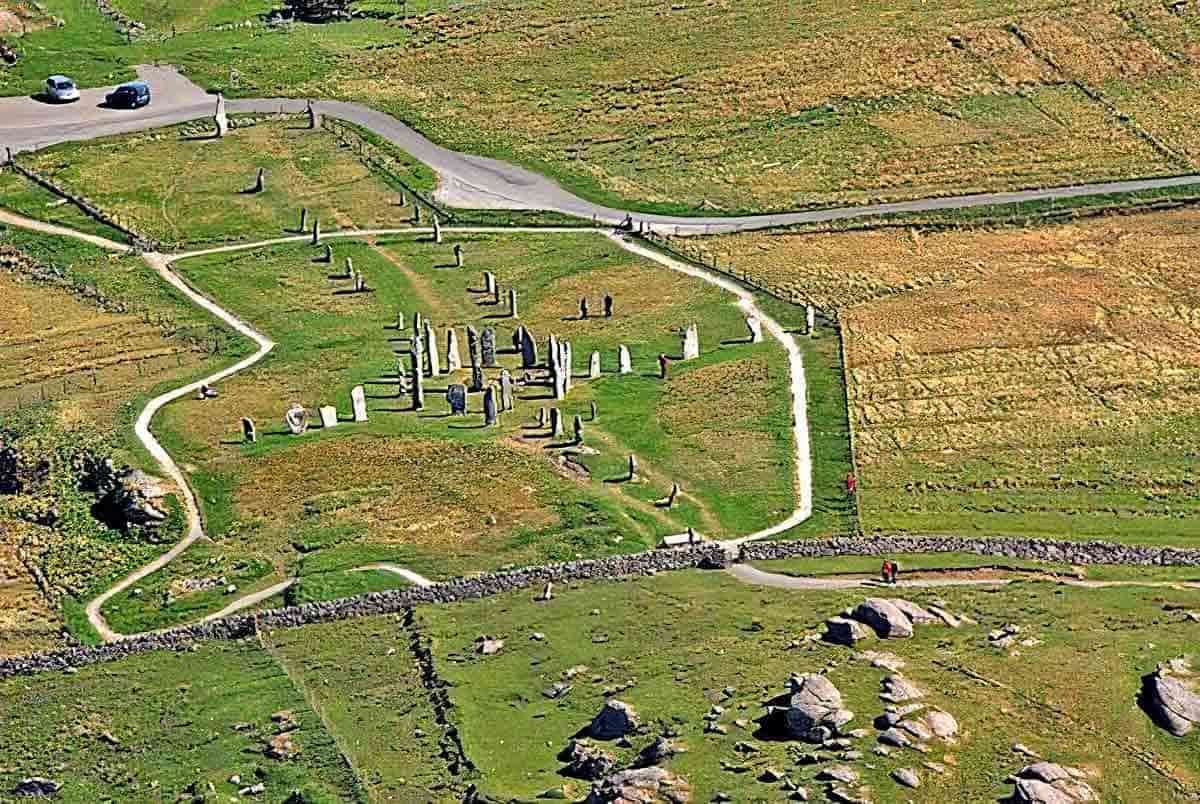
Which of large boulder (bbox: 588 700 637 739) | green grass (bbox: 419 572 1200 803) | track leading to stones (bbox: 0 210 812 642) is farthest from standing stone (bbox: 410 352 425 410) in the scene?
large boulder (bbox: 588 700 637 739)

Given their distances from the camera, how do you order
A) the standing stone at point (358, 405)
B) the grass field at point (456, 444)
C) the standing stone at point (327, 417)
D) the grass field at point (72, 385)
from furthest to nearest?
1. the standing stone at point (358, 405)
2. the standing stone at point (327, 417)
3. the grass field at point (456, 444)
4. the grass field at point (72, 385)

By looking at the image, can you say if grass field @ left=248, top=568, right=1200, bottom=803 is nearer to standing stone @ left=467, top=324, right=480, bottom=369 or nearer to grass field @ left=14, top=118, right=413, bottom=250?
standing stone @ left=467, top=324, right=480, bottom=369

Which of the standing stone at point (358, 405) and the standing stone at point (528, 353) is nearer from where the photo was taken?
the standing stone at point (358, 405)

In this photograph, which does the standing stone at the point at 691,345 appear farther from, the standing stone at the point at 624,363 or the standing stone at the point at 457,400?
the standing stone at the point at 457,400

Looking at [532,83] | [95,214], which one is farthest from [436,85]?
[95,214]

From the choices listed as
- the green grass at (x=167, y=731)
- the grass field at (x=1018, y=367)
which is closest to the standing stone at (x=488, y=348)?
the grass field at (x=1018, y=367)

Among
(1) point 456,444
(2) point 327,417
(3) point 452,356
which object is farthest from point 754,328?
(2) point 327,417

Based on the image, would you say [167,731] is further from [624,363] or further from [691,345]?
[691,345]
